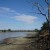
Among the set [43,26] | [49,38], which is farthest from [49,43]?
[43,26]

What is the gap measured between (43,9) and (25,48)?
21.8 ft

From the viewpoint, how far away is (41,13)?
72.2 ft

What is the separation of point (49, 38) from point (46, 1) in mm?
4256

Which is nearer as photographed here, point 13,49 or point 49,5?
point 13,49

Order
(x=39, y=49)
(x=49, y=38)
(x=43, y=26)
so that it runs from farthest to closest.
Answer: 1. (x=43, y=26)
2. (x=49, y=38)
3. (x=39, y=49)

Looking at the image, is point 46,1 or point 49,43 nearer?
point 49,43

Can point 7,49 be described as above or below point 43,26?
below

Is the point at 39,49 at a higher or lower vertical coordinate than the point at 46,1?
lower

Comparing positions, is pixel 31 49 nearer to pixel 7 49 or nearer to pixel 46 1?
pixel 7 49

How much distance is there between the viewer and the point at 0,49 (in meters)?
16.9

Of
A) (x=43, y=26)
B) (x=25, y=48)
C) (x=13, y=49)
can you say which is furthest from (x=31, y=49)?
(x=43, y=26)

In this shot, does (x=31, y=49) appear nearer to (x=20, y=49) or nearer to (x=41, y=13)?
(x=20, y=49)

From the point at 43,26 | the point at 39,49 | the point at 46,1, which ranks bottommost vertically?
the point at 39,49

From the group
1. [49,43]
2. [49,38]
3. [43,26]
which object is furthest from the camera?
[43,26]
